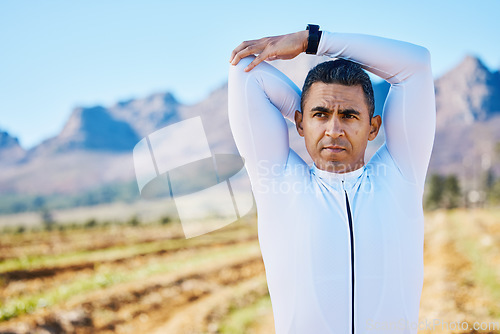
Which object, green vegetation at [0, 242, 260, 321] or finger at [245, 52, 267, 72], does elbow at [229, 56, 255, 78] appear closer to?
finger at [245, 52, 267, 72]

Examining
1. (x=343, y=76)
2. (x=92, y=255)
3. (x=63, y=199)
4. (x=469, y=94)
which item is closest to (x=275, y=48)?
(x=343, y=76)

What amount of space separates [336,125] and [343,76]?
21cm

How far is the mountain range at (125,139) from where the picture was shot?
115250 millimetres

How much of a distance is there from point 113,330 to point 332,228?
336 inches

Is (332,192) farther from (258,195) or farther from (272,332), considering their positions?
(272,332)

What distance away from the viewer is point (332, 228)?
67.5 inches

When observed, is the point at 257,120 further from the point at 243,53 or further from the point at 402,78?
the point at 402,78

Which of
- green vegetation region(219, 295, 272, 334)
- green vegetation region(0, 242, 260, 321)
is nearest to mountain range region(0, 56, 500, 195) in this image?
green vegetation region(0, 242, 260, 321)

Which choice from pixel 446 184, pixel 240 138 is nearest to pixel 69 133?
pixel 446 184

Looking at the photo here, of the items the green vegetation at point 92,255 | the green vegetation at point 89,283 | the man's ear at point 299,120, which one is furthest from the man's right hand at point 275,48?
the green vegetation at point 92,255

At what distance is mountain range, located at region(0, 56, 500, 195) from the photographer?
378ft

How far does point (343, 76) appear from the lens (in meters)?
1.79

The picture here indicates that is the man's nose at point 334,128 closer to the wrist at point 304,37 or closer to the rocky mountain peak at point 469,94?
the wrist at point 304,37

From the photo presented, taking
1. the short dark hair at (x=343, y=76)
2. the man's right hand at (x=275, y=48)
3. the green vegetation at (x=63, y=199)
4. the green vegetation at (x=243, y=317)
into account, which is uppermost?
the man's right hand at (x=275, y=48)
